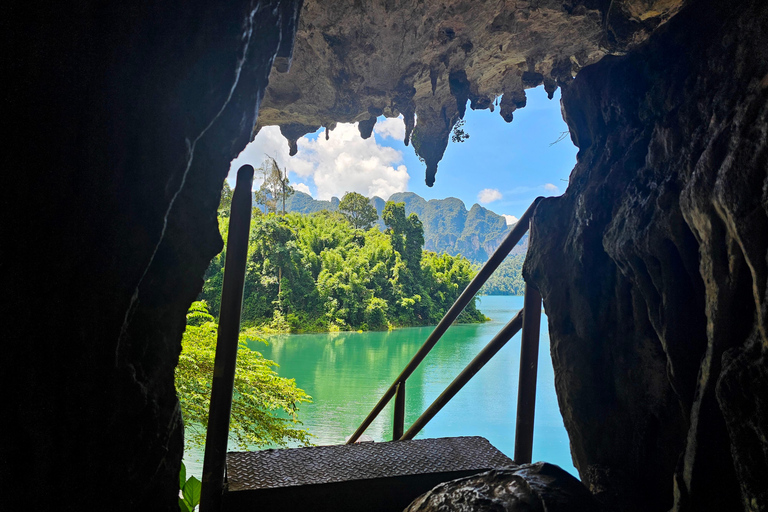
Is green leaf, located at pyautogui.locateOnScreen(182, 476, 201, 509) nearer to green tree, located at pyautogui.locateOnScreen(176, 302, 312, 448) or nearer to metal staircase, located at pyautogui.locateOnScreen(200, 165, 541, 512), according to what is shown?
metal staircase, located at pyautogui.locateOnScreen(200, 165, 541, 512)

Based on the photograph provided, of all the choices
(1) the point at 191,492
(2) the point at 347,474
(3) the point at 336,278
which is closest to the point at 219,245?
(2) the point at 347,474

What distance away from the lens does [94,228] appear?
114 centimetres

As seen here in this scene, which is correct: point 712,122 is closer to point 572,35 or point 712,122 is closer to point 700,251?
point 700,251

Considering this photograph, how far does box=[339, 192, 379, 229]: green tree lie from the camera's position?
3353cm

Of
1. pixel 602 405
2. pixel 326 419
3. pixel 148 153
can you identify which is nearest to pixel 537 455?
pixel 326 419

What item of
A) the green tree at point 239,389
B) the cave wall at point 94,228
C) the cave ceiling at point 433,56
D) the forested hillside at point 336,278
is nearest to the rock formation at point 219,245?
the cave wall at point 94,228

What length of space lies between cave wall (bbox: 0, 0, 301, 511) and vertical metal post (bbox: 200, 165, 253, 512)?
126 mm

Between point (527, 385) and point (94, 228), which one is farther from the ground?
point (94, 228)

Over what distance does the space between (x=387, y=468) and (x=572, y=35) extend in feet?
16.1

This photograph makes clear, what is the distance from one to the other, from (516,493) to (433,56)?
5.03 meters

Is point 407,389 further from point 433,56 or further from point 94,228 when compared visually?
point 94,228

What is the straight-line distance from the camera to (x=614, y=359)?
164 cm

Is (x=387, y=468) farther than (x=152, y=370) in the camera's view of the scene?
Yes

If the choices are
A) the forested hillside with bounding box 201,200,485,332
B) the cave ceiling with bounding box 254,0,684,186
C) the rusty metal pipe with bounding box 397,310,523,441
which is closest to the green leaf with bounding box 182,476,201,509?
the rusty metal pipe with bounding box 397,310,523,441
